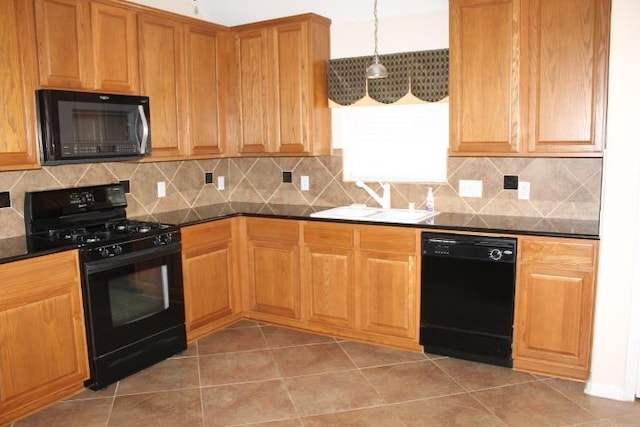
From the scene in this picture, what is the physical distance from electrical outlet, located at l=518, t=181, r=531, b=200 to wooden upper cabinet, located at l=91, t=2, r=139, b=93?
2696 mm

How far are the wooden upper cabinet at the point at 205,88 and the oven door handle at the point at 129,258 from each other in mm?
867


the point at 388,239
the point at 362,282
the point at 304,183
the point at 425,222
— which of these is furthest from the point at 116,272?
the point at 425,222

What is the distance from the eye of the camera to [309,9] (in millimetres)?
4137

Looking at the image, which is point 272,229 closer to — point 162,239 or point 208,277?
point 208,277

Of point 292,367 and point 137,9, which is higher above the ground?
point 137,9

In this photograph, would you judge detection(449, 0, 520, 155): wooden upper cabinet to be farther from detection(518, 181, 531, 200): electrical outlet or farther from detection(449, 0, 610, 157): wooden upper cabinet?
detection(518, 181, 531, 200): electrical outlet

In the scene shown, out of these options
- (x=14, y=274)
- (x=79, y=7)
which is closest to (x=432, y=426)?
(x=14, y=274)

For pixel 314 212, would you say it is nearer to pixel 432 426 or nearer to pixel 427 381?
pixel 427 381

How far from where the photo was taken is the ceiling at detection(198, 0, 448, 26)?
3885 mm

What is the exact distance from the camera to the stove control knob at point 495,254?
128 inches

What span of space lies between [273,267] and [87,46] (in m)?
1.98

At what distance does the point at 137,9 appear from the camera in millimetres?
3598

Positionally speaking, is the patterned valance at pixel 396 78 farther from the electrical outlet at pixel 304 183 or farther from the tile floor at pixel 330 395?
the tile floor at pixel 330 395

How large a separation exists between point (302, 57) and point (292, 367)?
2.25 meters
